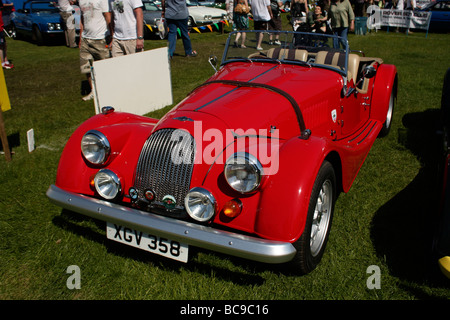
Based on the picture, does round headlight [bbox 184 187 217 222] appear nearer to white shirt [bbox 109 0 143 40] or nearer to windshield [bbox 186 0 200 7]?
white shirt [bbox 109 0 143 40]

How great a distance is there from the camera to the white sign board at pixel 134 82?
548cm

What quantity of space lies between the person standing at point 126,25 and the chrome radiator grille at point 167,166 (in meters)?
4.06

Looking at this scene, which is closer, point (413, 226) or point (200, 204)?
point (200, 204)

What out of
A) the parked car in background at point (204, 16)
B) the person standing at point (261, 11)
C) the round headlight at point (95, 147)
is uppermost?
the person standing at point (261, 11)

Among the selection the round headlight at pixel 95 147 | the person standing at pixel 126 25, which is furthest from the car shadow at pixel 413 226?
the person standing at pixel 126 25

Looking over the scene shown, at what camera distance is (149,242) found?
8.80ft

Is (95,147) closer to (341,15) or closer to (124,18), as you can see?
(124,18)

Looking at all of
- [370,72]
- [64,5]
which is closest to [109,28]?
[370,72]

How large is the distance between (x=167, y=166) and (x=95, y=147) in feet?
2.14

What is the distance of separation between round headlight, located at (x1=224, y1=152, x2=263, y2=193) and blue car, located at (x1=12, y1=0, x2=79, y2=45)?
12854 millimetres

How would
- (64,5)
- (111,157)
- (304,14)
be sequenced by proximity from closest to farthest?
(111,157) < (64,5) < (304,14)

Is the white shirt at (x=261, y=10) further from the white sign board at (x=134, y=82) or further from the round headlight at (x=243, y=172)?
the round headlight at (x=243, y=172)

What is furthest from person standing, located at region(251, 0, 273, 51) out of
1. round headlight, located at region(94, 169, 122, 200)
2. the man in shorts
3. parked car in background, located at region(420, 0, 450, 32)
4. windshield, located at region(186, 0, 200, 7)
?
parked car in background, located at region(420, 0, 450, 32)

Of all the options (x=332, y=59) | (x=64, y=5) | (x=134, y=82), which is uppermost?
(x=64, y=5)
